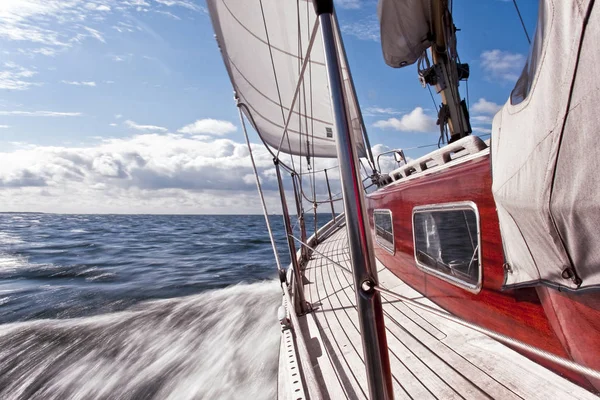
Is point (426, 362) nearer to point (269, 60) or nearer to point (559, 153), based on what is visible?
point (559, 153)

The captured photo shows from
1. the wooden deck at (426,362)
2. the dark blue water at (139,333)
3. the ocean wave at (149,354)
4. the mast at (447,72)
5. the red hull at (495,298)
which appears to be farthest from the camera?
the mast at (447,72)

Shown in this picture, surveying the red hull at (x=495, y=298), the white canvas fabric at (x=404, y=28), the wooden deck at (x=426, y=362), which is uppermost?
the white canvas fabric at (x=404, y=28)

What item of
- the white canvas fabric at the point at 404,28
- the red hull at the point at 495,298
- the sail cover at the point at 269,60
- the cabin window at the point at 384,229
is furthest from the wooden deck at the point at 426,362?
the white canvas fabric at the point at 404,28

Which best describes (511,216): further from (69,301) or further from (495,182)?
(69,301)

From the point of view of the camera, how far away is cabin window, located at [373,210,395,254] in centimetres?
394

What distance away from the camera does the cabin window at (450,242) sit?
209 centimetres

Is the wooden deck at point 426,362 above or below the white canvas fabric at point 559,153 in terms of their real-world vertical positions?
below

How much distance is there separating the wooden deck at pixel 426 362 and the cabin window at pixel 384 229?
99 centimetres

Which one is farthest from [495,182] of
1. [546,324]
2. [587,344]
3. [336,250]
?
[336,250]

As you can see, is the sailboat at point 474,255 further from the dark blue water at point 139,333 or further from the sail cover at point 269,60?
the dark blue water at point 139,333

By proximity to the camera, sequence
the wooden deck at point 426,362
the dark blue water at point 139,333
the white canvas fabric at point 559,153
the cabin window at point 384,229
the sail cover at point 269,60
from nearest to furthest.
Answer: the white canvas fabric at point 559,153, the wooden deck at point 426,362, the dark blue water at point 139,333, the cabin window at point 384,229, the sail cover at point 269,60

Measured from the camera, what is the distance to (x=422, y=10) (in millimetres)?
5488

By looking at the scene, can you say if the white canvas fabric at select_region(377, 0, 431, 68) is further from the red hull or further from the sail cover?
the red hull

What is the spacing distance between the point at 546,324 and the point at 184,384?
154 inches
